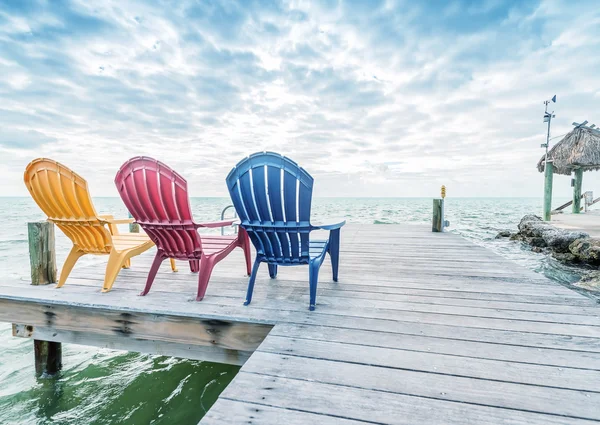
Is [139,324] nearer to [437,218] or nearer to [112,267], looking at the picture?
[112,267]

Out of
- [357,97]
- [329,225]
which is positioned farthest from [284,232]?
[357,97]

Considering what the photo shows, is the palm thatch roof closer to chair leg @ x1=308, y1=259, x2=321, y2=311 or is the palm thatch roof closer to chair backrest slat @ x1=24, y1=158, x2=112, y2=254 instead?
chair leg @ x1=308, y1=259, x2=321, y2=311

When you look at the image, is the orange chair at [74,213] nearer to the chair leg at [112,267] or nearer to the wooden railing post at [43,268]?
the chair leg at [112,267]

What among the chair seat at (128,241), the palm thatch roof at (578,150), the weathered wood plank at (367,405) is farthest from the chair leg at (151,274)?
the palm thatch roof at (578,150)

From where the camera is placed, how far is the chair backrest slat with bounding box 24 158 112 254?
227 centimetres

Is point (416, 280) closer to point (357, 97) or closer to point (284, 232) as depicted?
point (284, 232)

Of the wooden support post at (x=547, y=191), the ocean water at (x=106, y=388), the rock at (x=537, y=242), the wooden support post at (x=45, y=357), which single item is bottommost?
the ocean water at (x=106, y=388)

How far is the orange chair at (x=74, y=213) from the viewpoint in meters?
2.28

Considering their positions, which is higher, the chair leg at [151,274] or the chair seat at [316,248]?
the chair seat at [316,248]

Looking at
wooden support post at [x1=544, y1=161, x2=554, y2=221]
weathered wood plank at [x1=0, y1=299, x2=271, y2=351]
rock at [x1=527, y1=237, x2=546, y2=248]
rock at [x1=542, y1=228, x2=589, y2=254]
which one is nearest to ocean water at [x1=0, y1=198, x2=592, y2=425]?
weathered wood plank at [x1=0, y1=299, x2=271, y2=351]

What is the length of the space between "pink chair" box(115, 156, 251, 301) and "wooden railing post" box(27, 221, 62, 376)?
39.5 inches

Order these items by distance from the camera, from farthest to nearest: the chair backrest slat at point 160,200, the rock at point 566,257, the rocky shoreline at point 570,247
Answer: the rock at point 566,257, the rocky shoreline at point 570,247, the chair backrest slat at point 160,200

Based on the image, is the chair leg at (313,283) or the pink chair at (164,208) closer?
the chair leg at (313,283)

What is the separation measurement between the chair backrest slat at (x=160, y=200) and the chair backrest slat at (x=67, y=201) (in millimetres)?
399
